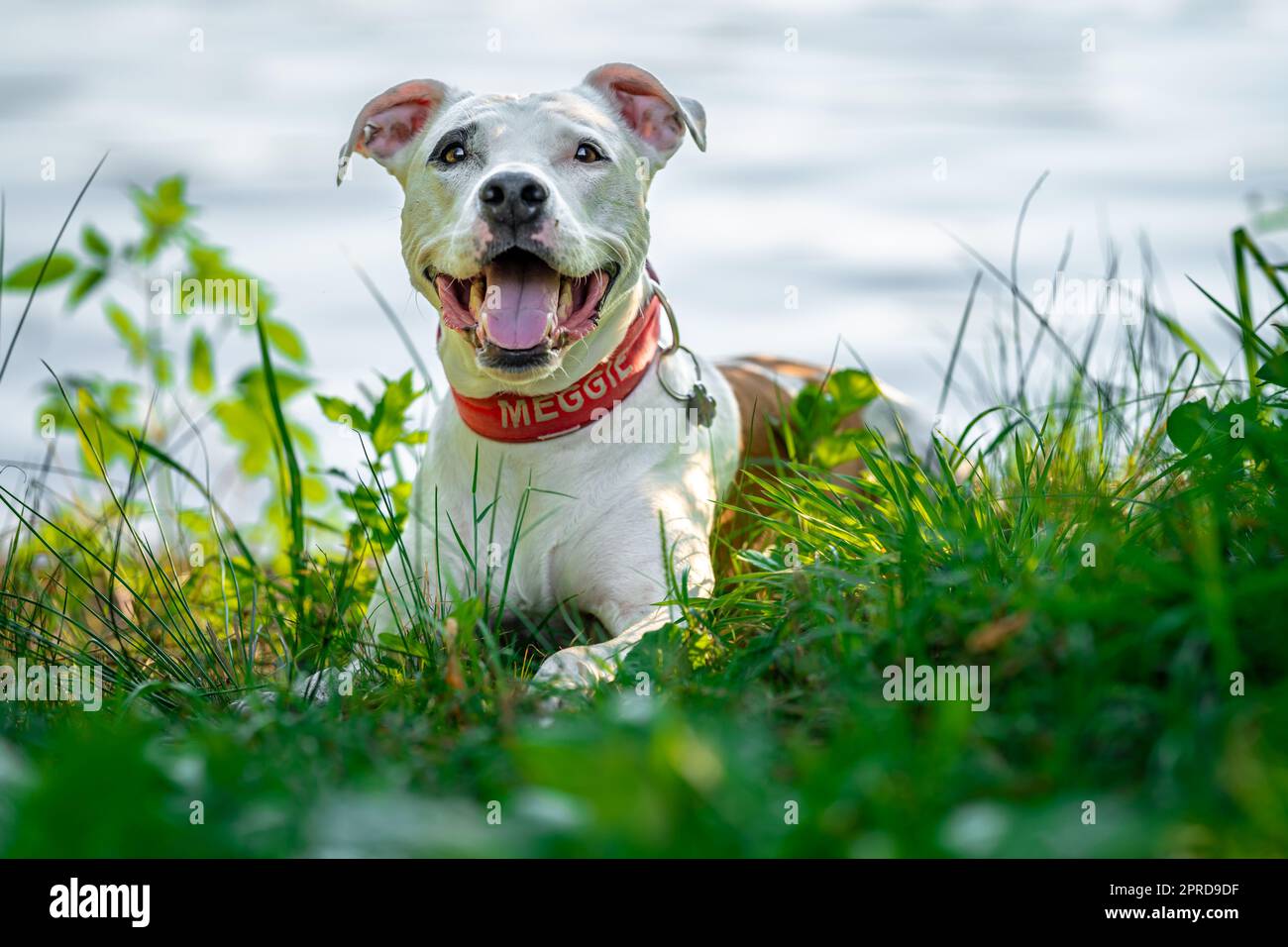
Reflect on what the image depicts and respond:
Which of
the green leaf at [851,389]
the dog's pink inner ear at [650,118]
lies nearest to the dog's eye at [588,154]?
the dog's pink inner ear at [650,118]

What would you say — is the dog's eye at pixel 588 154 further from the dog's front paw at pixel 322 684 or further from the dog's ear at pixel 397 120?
the dog's front paw at pixel 322 684

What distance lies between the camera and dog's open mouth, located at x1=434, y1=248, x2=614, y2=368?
130 inches

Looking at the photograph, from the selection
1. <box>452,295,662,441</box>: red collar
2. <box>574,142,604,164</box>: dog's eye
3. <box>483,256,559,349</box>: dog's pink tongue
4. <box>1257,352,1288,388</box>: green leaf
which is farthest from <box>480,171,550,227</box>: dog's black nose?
<box>1257,352,1288,388</box>: green leaf

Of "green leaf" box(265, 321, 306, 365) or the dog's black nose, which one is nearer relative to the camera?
the dog's black nose

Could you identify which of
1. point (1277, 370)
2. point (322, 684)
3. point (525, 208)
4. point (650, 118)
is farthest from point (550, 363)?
Result: point (1277, 370)

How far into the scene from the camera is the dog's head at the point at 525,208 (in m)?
3.28

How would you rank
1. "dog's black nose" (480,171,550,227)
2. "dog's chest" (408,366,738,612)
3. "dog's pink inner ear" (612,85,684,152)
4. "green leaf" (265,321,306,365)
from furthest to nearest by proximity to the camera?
"green leaf" (265,321,306,365) < "dog's pink inner ear" (612,85,684,152) < "dog's chest" (408,366,738,612) < "dog's black nose" (480,171,550,227)

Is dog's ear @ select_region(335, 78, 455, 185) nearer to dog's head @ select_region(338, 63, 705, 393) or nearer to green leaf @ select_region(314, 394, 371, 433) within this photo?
dog's head @ select_region(338, 63, 705, 393)

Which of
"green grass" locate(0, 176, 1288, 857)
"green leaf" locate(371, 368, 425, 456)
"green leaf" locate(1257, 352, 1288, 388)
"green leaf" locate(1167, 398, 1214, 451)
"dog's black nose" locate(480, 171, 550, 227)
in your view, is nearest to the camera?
"green grass" locate(0, 176, 1288, 857)

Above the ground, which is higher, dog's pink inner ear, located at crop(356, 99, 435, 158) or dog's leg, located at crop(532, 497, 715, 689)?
dog's pink inner ear, located at crop(356, 99, 435, 158)

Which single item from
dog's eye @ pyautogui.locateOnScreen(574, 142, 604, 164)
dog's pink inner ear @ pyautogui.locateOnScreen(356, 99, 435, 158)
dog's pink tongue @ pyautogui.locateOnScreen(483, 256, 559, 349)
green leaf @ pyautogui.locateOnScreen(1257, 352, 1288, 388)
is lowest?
green leaf @ pyautogui.locateOnScreen(1257, 352, 1288, 388)

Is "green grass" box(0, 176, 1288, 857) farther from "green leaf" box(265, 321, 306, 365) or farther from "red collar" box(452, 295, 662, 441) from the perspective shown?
"green leaf" box(265, 321, 306, 365)

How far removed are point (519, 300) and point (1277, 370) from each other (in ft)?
5.83
